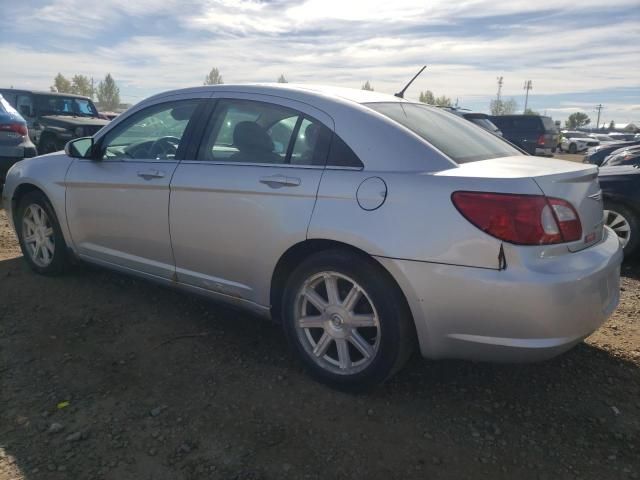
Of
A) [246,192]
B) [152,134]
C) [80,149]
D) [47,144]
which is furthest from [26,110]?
[246,192]

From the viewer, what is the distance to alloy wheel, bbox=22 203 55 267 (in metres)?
4.41

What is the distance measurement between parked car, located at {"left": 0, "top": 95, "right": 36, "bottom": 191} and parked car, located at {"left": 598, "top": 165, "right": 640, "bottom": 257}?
763 cm

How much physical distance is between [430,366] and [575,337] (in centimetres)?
95

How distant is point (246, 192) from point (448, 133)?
3.90ft

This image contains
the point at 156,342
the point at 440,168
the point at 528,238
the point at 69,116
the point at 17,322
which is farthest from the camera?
the point at 69,116

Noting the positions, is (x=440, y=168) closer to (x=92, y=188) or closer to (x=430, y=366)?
(x=430, y=366)

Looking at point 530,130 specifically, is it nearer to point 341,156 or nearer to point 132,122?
point 132,122

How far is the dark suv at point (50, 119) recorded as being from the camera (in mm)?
12531

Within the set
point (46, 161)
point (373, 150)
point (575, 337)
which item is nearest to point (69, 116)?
point (46, 161)

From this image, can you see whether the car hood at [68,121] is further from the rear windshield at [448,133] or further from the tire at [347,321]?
the tire at [347,321]

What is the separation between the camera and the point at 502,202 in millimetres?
2324

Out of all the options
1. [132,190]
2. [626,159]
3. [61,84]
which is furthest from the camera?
[61,84]

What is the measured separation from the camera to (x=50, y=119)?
12766 mm

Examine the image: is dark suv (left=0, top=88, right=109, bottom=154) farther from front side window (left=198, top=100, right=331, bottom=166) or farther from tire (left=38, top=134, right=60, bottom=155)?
front side window (left=198, top=100, right=331, bottom=166)
